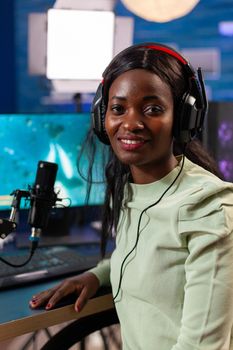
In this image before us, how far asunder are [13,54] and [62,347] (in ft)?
3.54

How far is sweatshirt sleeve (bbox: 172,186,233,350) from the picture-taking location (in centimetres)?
90

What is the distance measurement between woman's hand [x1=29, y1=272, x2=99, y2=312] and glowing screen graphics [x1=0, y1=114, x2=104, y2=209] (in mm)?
435

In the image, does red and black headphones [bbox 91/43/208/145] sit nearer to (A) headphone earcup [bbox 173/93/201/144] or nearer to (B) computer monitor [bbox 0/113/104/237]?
(A) headphone earcup [bbox 173/93/201/144]

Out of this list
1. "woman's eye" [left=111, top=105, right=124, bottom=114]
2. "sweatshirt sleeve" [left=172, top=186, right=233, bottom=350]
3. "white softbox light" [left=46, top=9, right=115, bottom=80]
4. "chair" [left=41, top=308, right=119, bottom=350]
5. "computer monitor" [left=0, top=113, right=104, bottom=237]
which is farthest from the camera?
"white softbox light" [left=46, top=9, right=115, bottom=80]

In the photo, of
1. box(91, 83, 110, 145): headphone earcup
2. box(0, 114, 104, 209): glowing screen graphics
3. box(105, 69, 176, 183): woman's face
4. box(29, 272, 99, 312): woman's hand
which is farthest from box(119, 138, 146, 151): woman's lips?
box(0, 114, 104, 209): glowing screen graphics

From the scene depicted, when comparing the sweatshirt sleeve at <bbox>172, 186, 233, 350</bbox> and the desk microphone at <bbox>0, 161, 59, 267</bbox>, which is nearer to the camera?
the sweatshirt sleeve at <bbox>172, 186, 233, 350</bbox>

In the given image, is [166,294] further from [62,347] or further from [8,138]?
[8,138]

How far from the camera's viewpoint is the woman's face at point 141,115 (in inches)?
38.1

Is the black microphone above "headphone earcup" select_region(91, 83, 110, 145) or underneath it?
underneath

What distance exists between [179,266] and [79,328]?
0.44 meters

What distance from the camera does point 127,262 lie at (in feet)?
3.65

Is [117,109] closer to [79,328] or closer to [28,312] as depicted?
[28,312]

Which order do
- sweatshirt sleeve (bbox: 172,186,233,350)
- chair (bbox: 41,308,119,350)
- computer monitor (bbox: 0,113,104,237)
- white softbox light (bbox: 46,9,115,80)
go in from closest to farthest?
sweatshirt sleeve (bbox: 172,186,233,350)
chair (bbox: 41,308,119,350)
computer monitor (bbox: 0,113,104,237)
white softbox light (bbox: 46,9,115,80)

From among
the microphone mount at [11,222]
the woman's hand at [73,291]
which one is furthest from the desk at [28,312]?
the microphone mount at [11,222]
